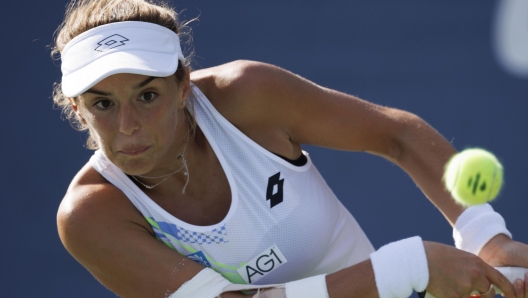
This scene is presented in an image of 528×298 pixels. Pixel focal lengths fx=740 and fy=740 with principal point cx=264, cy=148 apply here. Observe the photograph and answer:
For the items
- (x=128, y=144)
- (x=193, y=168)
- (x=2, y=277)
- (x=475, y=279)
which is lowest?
(x=2, y=277)

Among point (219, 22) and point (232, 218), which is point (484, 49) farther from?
point (232, 218)

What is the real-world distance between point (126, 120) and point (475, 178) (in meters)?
0.79

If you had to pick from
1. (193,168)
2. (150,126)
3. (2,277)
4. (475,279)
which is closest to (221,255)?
(193,168)

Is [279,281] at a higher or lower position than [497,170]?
lower

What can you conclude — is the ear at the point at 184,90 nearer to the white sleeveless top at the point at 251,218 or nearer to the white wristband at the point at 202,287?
the white sleeveless top at the point at 251,218

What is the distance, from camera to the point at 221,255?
1.81 metres

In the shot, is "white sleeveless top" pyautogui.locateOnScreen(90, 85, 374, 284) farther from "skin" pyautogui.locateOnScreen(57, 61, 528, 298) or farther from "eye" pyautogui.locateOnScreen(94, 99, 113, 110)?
"eye" pyautogui.locateOnScreen(94, 99, 113, 110)

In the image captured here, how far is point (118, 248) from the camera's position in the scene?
1.69 metres

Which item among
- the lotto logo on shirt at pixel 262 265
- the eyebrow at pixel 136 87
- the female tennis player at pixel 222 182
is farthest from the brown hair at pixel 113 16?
the lotto logo on shirt at pixel 262 265

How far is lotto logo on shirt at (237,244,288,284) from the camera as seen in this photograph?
1831 mm

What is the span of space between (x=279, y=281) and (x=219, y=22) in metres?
1.83

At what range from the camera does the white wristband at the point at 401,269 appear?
158 centimetres

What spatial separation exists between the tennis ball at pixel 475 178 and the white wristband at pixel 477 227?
0.11 ft

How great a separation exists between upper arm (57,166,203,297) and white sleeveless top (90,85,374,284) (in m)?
0.07
